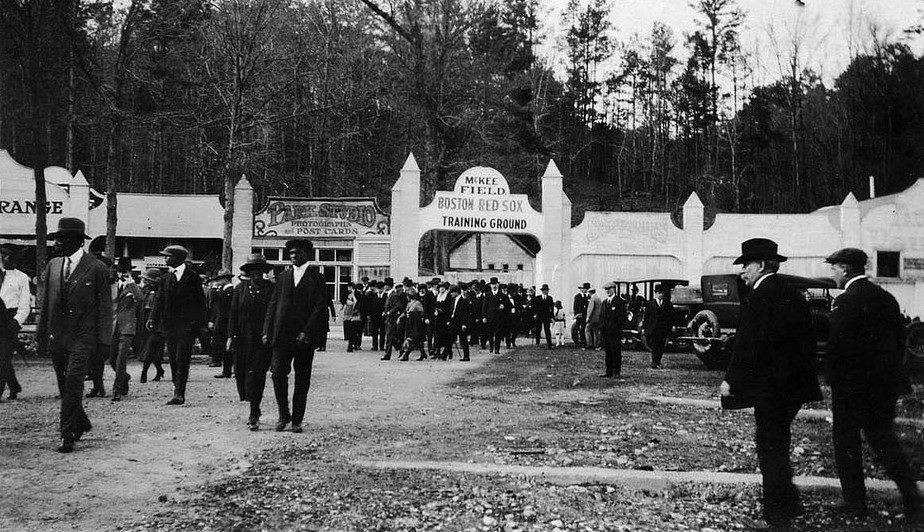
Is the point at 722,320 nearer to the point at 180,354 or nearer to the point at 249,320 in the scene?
the point at 249,320

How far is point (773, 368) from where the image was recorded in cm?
548

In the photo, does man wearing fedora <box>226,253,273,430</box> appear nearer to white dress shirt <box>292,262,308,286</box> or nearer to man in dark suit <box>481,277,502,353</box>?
white dress shirt <box>292,262,308,286</box>

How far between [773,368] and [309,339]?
452 cm

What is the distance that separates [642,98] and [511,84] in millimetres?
18147

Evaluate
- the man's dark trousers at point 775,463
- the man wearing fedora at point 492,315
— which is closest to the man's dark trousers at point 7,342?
the man's dark trousers at point 775,463

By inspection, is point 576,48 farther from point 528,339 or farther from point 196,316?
point 196,316

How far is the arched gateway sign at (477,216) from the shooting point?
27.9 meters

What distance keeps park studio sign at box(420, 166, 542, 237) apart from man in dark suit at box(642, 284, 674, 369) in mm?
10850

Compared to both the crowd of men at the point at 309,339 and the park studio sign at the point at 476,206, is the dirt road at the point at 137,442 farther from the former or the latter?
the park studio sign at the point at 476,206

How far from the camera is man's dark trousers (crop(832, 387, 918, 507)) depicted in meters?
5.43

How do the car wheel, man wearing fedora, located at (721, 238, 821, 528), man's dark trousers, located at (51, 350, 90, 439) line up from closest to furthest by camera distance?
man wearing fedora, located at (721, 238, 821, 528)
man's dark trousers, located at (51, 350, 90, 439)
the car wheel

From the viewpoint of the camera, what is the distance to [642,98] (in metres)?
56.1

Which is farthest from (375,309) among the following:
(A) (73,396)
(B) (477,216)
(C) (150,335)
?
(A) (73,396)

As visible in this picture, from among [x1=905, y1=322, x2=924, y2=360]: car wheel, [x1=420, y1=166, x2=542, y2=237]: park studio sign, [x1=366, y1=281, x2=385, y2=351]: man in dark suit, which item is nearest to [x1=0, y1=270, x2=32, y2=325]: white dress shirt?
[x1=366, y1=281, x2=385, y2=351]: man in dark suit
